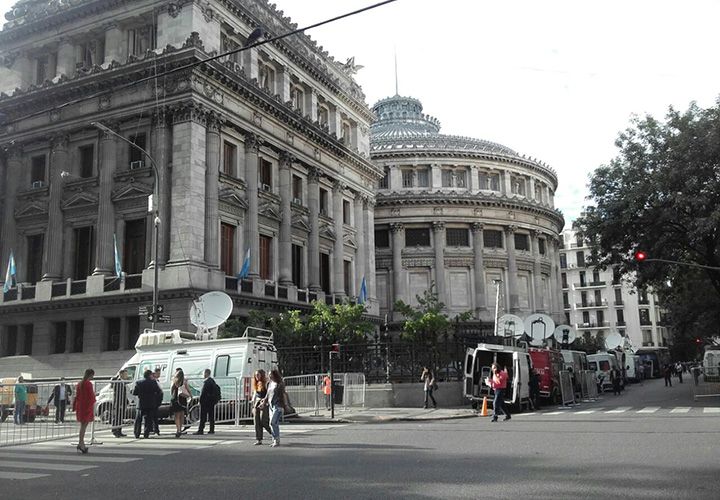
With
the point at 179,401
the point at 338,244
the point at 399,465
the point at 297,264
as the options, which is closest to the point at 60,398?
the point at 179,401

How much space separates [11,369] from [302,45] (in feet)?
86.5

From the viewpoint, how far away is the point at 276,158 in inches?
1656

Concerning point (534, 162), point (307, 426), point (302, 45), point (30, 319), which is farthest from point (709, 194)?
point (534, 162)

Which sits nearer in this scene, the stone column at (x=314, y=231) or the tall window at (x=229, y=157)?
the tall window at (x=229, y=157)

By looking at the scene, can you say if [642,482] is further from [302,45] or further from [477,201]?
[477,201]

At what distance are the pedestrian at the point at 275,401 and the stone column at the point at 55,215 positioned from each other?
2543 centimetres

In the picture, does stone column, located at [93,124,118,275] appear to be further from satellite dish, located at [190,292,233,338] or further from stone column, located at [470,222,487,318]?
stone column, located at [470,222,487,318]

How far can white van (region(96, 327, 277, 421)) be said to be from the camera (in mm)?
21594

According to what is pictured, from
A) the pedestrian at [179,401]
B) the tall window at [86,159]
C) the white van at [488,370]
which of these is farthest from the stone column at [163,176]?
the pedestrian at [179,401]

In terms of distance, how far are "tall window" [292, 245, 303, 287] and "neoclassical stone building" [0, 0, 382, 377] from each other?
5.5 inches

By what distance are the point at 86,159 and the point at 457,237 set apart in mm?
37625

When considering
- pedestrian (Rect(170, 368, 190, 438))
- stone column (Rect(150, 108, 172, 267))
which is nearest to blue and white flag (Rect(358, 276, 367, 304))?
stone column (Rect(150, 108, 172, 267))

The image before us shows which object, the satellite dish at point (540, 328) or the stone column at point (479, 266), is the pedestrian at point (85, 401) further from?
the stone column at point (479, 266)

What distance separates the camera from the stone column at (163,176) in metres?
34.0
